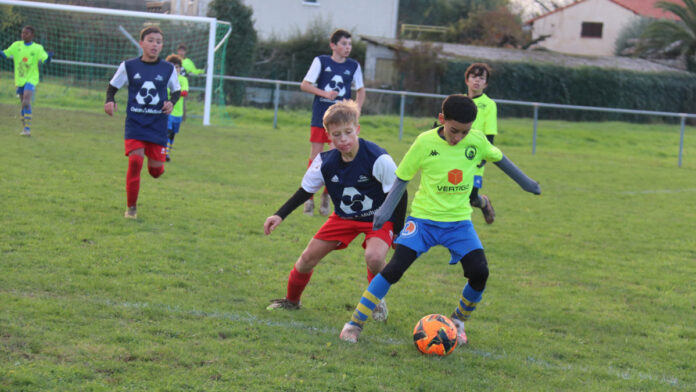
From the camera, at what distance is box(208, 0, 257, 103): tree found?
26797 mm

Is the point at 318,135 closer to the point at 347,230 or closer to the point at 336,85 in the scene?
the point at 336,85

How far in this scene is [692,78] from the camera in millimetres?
35594

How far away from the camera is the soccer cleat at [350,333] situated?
14.6 ft

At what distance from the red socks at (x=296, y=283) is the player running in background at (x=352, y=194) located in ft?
0.09

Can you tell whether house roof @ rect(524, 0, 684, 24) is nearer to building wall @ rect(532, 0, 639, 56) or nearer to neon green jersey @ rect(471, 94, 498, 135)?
building wall @ rect(532, 0, 639, 56)

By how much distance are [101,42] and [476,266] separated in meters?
18.6

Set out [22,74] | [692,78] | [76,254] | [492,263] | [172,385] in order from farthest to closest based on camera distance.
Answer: [692,78] → [22,74] → [492,263] → [76,254] → [172,385]

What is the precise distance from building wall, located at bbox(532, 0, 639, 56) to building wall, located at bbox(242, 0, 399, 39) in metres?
16.0

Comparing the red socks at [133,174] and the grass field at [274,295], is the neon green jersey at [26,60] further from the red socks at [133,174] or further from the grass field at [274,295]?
the red socks at [133,174]

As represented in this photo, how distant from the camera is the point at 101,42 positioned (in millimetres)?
20625

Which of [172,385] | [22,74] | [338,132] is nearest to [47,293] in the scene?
[172,385]

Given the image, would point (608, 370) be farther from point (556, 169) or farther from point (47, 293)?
point (556, 169)

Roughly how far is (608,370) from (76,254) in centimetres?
414

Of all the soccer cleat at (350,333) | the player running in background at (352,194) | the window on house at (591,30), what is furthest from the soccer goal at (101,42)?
the window on house at (591,30)
